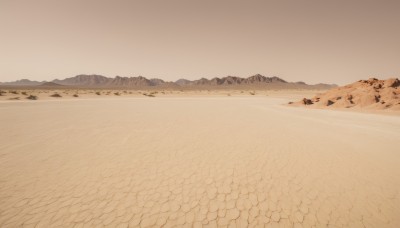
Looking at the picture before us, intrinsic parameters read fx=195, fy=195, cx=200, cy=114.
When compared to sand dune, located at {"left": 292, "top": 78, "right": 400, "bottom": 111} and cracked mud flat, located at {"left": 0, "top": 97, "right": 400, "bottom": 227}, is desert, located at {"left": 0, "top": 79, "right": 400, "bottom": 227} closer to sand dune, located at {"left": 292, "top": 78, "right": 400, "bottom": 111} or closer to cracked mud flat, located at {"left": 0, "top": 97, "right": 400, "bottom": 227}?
cracked mud flat, located at {"left": 0, "top": 97, "right": 400, "bottom": 227}

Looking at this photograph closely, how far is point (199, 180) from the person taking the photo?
473 cm

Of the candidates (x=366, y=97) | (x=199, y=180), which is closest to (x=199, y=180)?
(x=199, y=180)

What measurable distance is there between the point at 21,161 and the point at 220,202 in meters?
5.93

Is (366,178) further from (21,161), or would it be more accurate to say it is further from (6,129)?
(6,129)

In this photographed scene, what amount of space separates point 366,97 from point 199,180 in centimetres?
2030

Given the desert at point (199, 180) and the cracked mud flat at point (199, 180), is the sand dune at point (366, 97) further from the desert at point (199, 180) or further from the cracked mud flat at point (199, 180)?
the desert at point (199, 180)

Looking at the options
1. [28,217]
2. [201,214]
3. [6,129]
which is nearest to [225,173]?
[201,214]

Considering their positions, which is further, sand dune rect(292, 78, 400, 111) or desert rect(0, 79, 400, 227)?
sand dune rect(292, 78, 400, 111)

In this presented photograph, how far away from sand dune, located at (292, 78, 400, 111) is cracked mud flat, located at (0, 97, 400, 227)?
1052 centimetres

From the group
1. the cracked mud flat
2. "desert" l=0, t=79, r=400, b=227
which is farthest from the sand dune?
"desert" l=0, t=79, r=400, b=227

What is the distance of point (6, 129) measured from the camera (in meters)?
9.04

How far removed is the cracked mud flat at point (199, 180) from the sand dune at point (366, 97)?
10.5 metres

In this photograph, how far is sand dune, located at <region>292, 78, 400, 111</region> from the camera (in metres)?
16.3

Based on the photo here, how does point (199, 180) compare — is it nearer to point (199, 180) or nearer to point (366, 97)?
point (199, 180)
